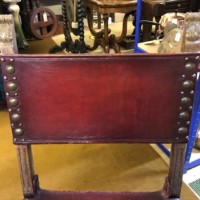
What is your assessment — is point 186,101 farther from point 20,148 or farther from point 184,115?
point 20,148

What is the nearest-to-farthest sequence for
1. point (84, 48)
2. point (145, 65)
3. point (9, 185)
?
1. point (145, 65)
2. point (9, 185)
3. point (84, 48)

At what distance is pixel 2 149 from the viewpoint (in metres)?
1.60

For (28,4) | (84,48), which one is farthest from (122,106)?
(28,4)

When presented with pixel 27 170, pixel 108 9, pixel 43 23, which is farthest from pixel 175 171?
pixel 43 23

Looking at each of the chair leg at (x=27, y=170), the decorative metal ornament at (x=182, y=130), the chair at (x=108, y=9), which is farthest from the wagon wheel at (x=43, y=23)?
the decorative metal ornament at (x=182, y=130)

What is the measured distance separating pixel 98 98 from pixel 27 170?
11.1 inches

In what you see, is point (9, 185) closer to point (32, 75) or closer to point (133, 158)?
point (133, 158)

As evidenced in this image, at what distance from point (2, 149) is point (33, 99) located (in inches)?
43.0

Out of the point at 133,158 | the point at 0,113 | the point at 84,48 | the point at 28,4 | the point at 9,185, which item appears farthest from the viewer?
the point at 28,4

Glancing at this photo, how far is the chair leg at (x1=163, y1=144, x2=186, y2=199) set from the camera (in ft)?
2.35

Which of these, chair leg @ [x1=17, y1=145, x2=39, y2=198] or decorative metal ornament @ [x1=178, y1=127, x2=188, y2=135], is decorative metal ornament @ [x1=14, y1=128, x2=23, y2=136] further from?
decorative metal ornament @ [x1=178, y1=127, x2=188, y2=135]

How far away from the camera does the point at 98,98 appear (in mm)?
639

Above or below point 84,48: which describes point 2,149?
below

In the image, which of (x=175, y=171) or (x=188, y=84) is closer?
(x=188, y=84)
